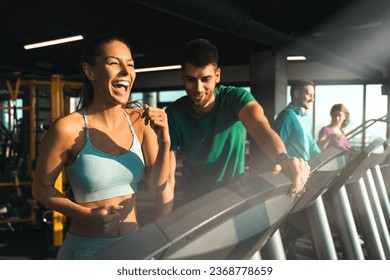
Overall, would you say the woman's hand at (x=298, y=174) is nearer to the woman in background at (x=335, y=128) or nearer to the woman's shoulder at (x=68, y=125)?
the woman's shoulder at (x=68, y=125)

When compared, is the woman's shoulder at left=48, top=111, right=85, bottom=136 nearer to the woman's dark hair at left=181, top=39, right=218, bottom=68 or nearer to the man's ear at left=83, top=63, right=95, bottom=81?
the man's ear at left=83, top=63, right=95, bottom=81

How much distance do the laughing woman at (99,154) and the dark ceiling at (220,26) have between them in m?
1.82

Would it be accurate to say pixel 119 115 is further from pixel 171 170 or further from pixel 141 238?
pixel 141 238

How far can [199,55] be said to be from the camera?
141 centimetres

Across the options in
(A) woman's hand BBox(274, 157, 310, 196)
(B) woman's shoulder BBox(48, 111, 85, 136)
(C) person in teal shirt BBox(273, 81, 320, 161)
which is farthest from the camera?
(C) person in teal shirt BBox(273, 81, 320, 161)

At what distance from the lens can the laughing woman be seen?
3.47 feet

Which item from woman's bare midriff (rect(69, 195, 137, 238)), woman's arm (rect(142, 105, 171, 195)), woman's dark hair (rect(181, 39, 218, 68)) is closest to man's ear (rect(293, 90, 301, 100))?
woman's dark hair (rect(181, 39, 218, 68))

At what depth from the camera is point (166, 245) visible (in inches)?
16.9

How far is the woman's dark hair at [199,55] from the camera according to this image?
1.40 m

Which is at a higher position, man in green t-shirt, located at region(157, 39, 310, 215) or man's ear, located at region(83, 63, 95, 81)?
man's ear, located at region(83, 63, 95, 81)

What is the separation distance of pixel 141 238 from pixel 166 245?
33 millimetres

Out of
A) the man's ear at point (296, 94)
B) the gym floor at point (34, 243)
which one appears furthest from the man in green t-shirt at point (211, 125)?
the gym floor at point (34, 243)

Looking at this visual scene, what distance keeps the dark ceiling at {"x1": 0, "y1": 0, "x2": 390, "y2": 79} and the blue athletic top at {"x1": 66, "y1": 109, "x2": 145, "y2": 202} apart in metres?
1.98

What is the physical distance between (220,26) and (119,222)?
274 cm
